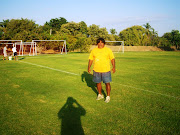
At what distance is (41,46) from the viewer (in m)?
44.1

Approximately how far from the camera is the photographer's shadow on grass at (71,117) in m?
3.69

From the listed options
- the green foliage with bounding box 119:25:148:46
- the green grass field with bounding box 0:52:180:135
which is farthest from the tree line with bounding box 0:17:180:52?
the green grass field with bounding box 0:52:180:135

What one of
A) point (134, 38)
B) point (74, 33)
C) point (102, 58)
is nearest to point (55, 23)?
point (74, 33)

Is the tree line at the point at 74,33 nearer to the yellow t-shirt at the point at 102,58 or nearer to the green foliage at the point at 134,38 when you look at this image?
the green foliage at the point at 134,38

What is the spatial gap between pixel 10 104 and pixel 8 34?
42.8 meters

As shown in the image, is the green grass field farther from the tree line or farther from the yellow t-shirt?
the tree line

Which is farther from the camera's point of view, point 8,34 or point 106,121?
point 8,34

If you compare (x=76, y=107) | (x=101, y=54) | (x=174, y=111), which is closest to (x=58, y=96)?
(x=76, y=107)

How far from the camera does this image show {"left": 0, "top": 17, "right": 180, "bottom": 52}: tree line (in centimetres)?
4578

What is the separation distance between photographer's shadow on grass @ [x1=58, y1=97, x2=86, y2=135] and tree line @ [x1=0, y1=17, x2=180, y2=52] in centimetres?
4079

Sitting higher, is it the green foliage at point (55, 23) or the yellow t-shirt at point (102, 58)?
the green foliage at point (55, 23)

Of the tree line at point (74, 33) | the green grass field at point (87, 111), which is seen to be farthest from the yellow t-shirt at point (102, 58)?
the tree line at point (74, 33)

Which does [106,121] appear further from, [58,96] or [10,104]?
[10,104]

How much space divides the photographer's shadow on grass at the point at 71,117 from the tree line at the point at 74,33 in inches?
1606
